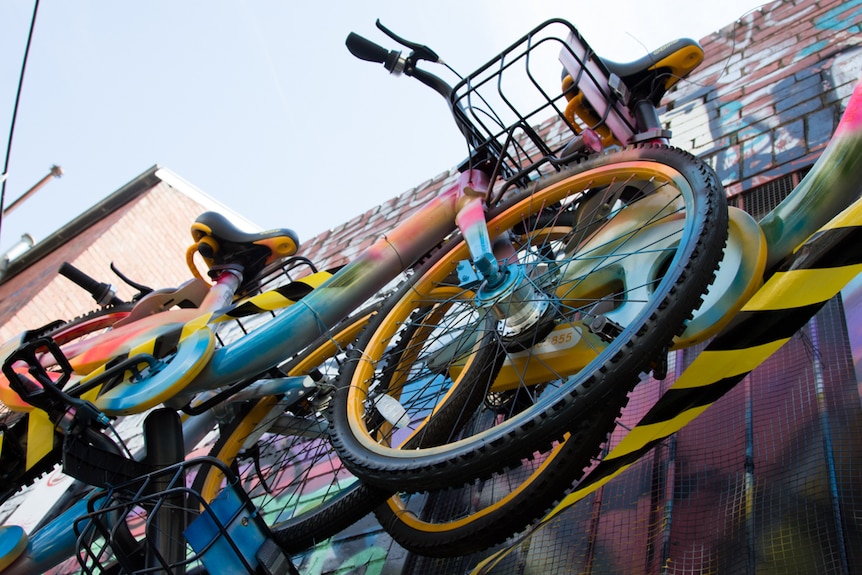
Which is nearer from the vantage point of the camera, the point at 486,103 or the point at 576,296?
the point at 576,296

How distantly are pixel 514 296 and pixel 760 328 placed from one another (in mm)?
891

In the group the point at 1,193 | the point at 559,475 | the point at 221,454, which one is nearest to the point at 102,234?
the point at 1,193

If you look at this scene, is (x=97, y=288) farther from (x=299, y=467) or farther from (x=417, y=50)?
(x=417, y=50)

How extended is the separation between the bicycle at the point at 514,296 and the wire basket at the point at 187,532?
0.39 meters

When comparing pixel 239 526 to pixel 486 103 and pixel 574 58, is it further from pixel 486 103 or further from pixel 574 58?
pixel 574 58

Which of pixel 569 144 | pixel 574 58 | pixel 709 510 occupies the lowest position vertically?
pixel 709 510

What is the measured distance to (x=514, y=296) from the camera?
279cm

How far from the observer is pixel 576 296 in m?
2.89

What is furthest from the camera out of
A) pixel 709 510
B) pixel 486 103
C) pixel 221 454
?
pixel 486 103

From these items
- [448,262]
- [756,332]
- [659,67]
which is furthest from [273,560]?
[659,67]

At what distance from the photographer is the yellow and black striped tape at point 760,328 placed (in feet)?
6.77

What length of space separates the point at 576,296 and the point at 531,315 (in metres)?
0.20

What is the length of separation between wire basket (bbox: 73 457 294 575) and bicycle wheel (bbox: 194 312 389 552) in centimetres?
15

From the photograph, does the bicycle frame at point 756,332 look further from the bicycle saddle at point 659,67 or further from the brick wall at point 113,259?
the brick wall at point 113,259
